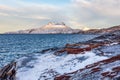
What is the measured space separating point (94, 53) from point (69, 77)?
21.6ft

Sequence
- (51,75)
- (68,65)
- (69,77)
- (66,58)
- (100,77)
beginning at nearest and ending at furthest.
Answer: (100,77) → (69,77) → (51,75) → (68,65) → (66,58)

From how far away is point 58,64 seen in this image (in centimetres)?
2481

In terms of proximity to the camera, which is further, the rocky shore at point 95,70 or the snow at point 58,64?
the snow at point 58,64

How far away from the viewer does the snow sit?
23219mm

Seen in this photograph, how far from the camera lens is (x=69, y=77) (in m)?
20.8

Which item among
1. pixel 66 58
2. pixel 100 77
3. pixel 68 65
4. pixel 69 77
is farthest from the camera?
pixel 66 58

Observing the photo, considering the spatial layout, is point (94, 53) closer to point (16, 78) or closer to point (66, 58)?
point (66, 58)

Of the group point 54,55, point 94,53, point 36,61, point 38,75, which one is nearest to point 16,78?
point 38,75

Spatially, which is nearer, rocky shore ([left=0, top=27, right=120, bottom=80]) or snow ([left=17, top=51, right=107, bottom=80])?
rocky shore ([left=0, top=27, right=120, bottom=80])

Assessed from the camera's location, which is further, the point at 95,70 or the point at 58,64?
the point at 58,64

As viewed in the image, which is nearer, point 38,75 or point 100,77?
point 100,77

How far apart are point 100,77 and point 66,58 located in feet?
25.2

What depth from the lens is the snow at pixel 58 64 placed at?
2322cm

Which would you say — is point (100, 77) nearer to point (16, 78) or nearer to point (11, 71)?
point (16, 78)
